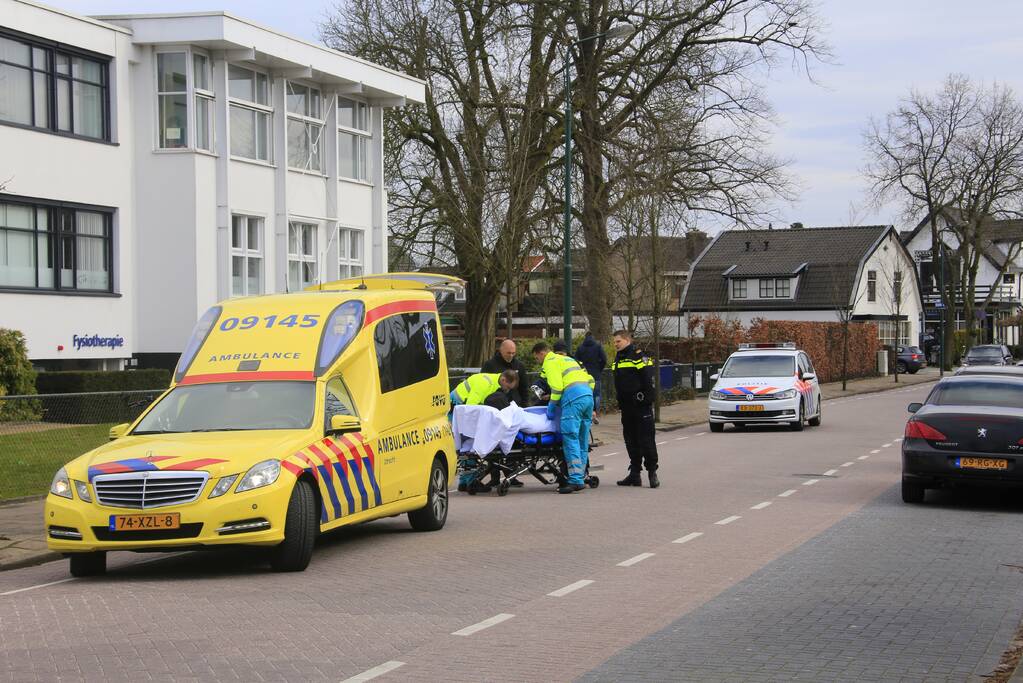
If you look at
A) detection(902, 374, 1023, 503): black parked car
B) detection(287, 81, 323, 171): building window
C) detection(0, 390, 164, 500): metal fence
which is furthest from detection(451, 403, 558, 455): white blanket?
detection(287, 81, 323, 171): building window

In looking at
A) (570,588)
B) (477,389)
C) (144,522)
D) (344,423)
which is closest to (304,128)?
(477,389)

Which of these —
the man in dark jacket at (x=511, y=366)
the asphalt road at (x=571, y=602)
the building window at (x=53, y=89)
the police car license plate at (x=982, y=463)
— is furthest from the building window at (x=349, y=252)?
the police car license plate at (x=982, y=463)

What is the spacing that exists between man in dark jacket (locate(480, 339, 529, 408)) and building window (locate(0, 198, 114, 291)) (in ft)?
43.8

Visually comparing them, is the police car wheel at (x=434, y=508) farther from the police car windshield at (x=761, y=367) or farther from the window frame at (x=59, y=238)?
the window frame at (x=59, y=238)

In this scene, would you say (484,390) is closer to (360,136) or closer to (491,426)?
(491,426)

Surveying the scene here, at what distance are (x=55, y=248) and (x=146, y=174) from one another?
3.03 meters

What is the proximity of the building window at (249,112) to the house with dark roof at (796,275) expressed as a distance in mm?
43771

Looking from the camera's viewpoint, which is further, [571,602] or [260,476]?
[260,476]

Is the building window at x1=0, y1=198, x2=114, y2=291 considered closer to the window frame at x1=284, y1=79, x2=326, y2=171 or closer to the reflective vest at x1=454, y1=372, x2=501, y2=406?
the window frame at x1=284, y1=79, x2=326, y2=171

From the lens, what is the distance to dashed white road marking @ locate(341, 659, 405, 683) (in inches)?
271

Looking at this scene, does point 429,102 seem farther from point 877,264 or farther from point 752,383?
point 877,264

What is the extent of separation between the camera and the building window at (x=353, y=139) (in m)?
37.1

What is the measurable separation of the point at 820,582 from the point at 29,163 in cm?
2273

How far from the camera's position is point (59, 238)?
2912cm
